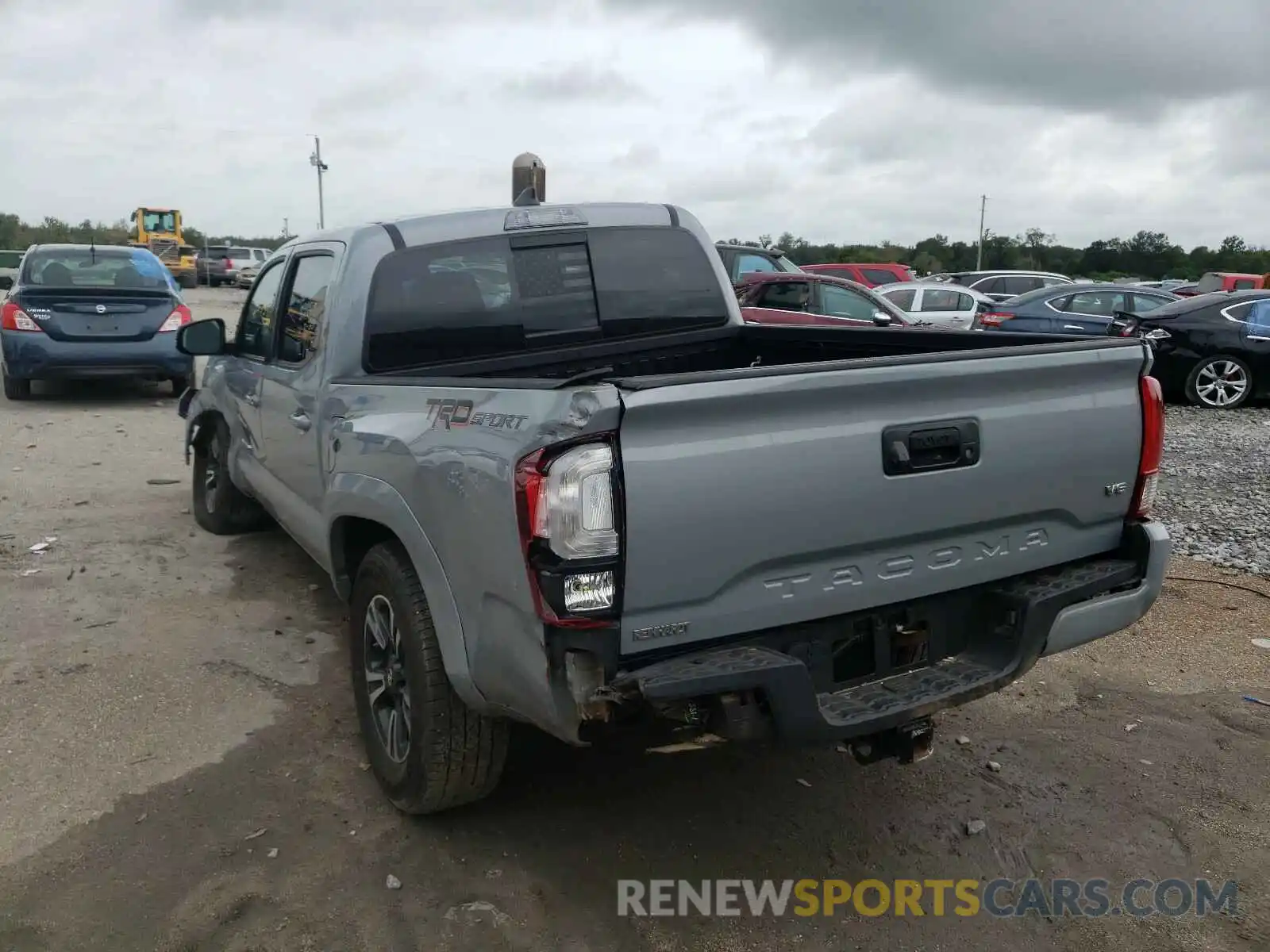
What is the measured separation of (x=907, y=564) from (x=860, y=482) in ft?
1.06

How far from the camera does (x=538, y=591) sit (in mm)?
2506

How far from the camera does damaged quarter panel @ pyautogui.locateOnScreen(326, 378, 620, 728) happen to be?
8.31ft

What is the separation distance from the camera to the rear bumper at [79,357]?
10.9 m

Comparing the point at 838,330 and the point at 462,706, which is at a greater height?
the point at 838,330

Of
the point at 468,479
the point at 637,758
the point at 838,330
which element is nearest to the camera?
the point at 468,479

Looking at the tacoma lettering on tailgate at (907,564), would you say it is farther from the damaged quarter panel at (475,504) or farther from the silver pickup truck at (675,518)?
the damaged quarter panel at (475,504)

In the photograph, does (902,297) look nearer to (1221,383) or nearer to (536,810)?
(1221,383)

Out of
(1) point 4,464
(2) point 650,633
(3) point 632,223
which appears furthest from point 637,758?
(1) point 4,464

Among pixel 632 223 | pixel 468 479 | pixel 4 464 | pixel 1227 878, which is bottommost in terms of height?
pixel 1227 878

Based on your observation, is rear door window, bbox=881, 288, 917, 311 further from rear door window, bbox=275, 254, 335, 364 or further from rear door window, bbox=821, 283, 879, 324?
rear door window, bbox=275, 254, 335, 364

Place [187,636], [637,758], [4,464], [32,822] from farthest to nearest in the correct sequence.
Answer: [4,464] → [187,636] → [637,758] → [32,822]

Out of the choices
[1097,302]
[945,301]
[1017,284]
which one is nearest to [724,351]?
[1097,302]

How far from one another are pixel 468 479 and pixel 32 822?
1.94 meters

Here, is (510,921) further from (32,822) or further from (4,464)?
(4,464)
